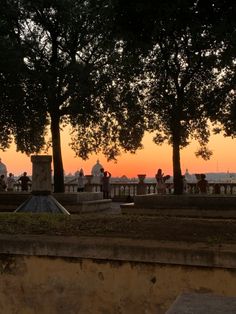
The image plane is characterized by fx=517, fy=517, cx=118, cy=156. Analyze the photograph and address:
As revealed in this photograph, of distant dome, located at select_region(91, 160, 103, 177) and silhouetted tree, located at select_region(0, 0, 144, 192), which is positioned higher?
silhouetted tree, located at select_region(0, 0, 144, 192)

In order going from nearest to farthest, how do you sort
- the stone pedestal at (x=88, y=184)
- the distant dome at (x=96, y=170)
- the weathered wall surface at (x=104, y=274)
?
the weathered wall surface at (x=104, y=274), the stone pedestal at (x=88, y=184), the distant dome at (x=96, y=170)

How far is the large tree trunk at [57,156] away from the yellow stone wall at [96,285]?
17.6 meters

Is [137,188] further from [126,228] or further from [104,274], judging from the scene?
[104,274]

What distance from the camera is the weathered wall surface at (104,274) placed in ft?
16.5

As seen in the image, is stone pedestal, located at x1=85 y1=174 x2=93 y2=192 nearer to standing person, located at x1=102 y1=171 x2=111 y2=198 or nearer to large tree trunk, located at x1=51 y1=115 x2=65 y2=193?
standing person, located at x1=102 y1=171 x2=111 y2=198

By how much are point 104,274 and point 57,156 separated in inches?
724

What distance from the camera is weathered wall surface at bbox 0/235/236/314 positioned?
5.02 metres

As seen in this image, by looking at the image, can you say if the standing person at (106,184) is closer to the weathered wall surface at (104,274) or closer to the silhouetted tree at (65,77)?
the silhouetted tree at (65,77)

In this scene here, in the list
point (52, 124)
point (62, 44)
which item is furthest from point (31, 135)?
point (62, 44)

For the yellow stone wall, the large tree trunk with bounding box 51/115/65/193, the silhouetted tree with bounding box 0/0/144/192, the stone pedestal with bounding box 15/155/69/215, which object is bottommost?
the yellow stone wall

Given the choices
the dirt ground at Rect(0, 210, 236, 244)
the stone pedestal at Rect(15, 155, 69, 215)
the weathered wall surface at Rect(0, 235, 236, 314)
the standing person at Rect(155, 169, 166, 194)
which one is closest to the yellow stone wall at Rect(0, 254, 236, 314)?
the weathered wall surface at Rect(0, 235, 236, 314)

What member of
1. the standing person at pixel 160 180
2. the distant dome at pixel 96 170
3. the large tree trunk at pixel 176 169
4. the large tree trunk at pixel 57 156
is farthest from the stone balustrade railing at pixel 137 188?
the large tree trunk at pixel 176 169

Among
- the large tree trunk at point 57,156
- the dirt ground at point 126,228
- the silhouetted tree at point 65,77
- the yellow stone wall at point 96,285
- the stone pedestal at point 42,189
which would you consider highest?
the silhouetted tree at point 65,77

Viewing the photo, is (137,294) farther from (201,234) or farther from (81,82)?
(81,82)
